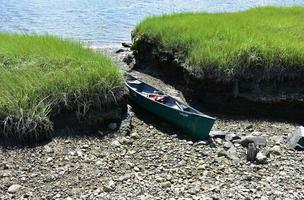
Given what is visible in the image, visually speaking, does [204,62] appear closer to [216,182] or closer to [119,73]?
[119,73]

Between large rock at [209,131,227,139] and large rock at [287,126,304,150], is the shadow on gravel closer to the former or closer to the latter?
large rock at [209,131,227,139]

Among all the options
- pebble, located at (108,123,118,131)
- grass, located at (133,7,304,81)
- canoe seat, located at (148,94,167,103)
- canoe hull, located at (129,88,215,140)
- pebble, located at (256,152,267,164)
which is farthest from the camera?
grass, located at (133,7,304,81)

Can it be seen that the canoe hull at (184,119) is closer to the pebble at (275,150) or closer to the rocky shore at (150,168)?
the rocky shore at (150,168)

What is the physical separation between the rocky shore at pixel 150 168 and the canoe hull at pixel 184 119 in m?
0.18

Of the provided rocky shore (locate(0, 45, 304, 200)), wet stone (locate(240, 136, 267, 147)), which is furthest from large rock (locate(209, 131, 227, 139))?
wet stone (locate(240, 136, 267, 147))

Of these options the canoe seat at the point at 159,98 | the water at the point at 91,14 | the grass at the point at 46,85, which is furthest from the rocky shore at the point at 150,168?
the water at the point at 91,14

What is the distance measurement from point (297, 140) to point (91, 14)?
19.8m

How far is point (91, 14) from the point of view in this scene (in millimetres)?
26141

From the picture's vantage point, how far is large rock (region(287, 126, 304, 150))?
8.20 m

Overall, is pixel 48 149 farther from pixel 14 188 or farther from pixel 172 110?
pixel 172 110

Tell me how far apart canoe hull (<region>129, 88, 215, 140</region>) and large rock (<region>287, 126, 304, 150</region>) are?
1613 mm

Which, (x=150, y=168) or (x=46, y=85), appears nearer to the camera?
(x=150, y=168)

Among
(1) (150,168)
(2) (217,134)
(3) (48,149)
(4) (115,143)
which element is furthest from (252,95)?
(3) (48,149)

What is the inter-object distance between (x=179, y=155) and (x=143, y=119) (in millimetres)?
2026
